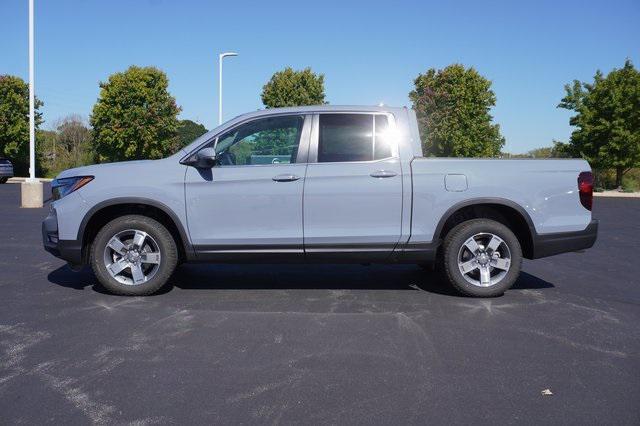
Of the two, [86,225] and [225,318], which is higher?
[86,225]

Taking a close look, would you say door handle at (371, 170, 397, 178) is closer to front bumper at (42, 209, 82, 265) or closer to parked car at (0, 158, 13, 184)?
front bumper at (42, 209, 82, 265)

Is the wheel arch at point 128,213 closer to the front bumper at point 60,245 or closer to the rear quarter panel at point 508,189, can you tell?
the front bumper at point 60,245

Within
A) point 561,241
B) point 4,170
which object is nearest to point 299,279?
point 561,241

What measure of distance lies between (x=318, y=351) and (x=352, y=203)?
1833 millimetres

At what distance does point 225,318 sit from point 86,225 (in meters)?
1.88

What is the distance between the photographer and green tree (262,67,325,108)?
40156 millimetres

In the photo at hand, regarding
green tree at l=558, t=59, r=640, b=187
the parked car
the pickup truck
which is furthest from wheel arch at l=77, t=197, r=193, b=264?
the parked car

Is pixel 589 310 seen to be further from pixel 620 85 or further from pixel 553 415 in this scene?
pixel 620 85

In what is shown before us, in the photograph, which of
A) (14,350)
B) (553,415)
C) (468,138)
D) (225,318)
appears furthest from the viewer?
(468,138)

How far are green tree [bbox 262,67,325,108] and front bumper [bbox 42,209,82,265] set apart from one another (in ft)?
115

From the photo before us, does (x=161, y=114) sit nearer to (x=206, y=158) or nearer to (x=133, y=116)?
(x=133, y=116)

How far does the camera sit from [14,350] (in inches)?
160

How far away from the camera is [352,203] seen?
5.47 metres

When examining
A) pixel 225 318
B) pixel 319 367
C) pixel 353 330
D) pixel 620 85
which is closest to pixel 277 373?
pixel 319 367
